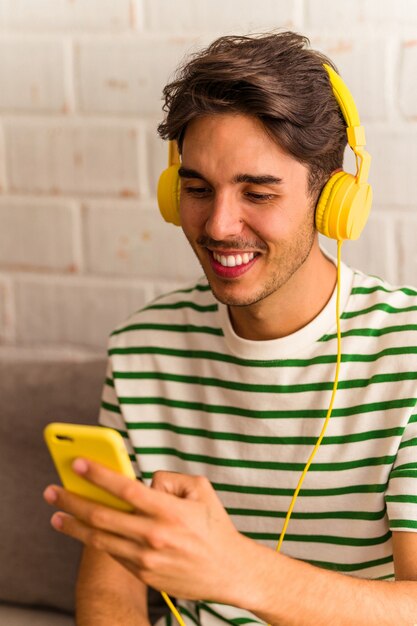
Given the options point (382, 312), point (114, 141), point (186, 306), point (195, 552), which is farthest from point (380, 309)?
point (114, 141)

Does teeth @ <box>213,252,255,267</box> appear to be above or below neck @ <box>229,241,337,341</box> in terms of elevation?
above

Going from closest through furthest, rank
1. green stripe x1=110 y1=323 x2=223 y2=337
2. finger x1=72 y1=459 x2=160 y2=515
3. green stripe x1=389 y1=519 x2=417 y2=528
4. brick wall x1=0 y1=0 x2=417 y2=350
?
1. finger x1=72 y1=459 x2=160 y2=515
2. green stripe x1=389 y1=519 x2=417 y2=528
3. green stripe x1=110 y1=323 x2=223 y2=337
4. brick wall x1=0 y1=0 x2=417 y2=350

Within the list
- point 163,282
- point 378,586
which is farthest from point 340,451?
point 163,282

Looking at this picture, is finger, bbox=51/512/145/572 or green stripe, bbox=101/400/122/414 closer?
finger, bbox=51/512/145/572

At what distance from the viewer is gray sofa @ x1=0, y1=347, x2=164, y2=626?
175 cm

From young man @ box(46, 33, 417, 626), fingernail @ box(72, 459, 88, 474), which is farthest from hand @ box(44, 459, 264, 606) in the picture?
young man @ box(46, 33, 417, 626)

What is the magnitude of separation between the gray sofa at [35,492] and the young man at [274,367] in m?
0.20

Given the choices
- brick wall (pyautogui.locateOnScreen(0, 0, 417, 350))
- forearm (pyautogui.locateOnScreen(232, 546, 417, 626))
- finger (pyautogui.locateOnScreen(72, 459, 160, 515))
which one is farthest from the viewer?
brick wall (pyautogui.locateOnScreen(0, 0, 417, 350))

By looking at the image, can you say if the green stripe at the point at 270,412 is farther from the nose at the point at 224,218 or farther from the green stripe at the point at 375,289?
the nose at the point at 224,218

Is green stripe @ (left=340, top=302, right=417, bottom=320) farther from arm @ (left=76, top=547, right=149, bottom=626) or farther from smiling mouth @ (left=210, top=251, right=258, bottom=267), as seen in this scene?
arm @ (left=76, top=547, right=149, bottom=626)

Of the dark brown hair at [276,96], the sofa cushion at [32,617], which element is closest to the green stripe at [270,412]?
the dark brown hair at [276,96]

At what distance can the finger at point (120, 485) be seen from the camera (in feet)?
3.26

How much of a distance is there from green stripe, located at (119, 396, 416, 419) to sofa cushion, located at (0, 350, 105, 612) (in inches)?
8.3

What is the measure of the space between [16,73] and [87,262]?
15.4 inches
